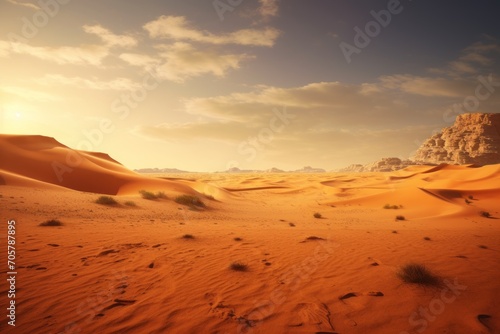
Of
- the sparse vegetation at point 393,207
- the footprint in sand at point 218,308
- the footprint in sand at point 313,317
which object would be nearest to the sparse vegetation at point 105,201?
the footprint in sand at point 218,308

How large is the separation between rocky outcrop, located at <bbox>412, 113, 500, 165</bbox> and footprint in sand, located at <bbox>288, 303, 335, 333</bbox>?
117m

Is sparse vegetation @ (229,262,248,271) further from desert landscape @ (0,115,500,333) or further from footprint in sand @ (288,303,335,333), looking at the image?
footprint in sand @ (288,303,335,333)

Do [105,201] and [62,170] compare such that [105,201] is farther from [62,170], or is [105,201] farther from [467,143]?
[467,143]

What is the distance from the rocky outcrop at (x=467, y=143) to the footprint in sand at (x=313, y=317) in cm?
11663

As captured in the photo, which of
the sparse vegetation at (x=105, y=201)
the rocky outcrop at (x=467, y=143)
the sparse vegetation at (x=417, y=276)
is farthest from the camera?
the rocky outcrop at (x=467, y=143)

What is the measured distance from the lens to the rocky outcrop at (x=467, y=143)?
311 feet

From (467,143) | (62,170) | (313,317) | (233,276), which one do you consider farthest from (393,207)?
(467,143)

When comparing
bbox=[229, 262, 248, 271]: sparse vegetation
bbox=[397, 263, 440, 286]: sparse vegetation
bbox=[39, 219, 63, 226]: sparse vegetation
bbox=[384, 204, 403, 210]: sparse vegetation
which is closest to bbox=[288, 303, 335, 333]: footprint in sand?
bbox=[229, 262, 248, 271]: sparse vegetation

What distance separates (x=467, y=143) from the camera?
107312 millimetres

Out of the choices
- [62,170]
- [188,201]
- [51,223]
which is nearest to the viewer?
[51,223]

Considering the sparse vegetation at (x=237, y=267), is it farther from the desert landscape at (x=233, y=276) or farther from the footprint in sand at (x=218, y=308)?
the footprint in sand at (x=218, y=308)

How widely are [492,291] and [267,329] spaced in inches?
177

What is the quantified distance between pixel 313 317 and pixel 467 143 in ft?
460

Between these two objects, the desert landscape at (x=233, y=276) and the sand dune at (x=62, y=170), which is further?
the sand dune at (x=62, y=170)
